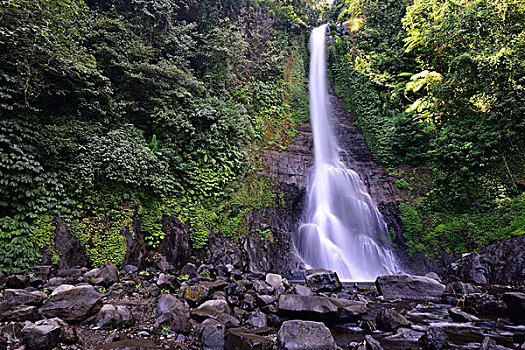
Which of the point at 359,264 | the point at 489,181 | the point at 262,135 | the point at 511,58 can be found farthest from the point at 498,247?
the point at 262,135

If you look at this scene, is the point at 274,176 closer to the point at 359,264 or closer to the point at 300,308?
the point at 359,264

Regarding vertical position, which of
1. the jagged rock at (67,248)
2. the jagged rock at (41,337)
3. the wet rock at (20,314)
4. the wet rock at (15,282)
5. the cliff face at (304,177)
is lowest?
the jagged rock at (41,337)

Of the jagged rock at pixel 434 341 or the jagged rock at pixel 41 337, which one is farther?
the jagged rock at pixel 434 341

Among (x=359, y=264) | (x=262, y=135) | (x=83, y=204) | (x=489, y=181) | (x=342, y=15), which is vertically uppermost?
(x=342, y=15)

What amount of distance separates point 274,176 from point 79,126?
8.16 meters

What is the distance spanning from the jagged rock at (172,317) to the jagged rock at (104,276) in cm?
193

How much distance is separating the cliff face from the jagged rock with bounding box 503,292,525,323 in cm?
687

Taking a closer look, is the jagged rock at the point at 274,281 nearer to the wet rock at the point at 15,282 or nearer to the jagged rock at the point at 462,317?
the jagged rock at the point at 462,317

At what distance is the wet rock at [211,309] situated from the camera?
443 centimetres

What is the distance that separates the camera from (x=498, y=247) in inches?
338

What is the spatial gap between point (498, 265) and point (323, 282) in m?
5.95

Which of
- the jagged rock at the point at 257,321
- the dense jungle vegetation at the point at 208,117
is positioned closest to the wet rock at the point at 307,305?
the jagged rock at the point at 257,321

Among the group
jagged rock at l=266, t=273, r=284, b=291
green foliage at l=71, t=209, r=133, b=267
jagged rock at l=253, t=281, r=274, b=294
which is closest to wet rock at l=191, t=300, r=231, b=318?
jagged rock at l=253, t=281, r=274, b=294

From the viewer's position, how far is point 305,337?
11.6 feet
